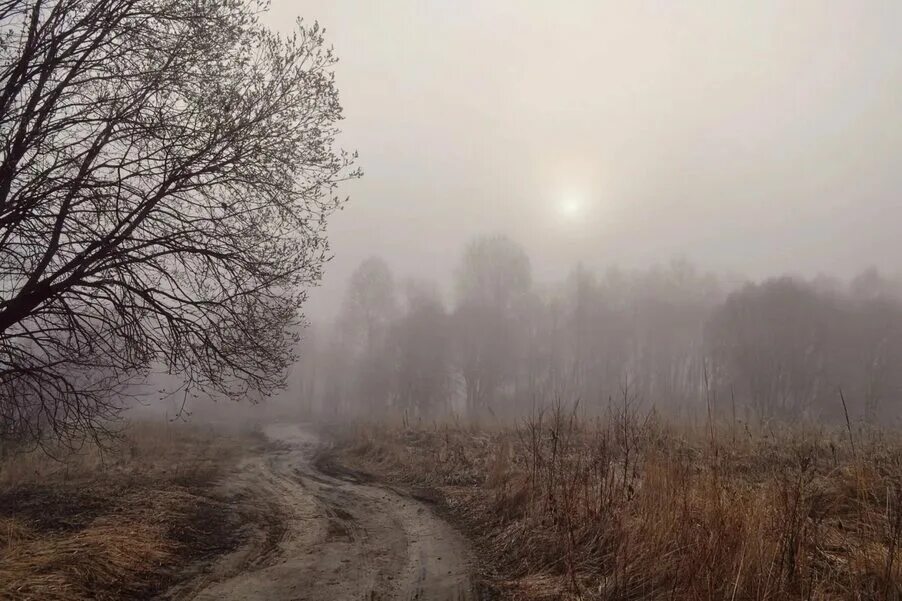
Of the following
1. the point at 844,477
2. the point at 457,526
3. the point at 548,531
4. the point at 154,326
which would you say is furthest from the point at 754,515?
the point at 154,326

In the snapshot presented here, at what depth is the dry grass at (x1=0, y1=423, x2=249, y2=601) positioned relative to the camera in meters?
4.66

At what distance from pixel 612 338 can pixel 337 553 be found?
171ft

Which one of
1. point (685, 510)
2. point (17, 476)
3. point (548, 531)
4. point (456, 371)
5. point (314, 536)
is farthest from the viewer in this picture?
point (456, 371)

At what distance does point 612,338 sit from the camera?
54.7 m

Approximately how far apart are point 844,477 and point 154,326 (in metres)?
9.84

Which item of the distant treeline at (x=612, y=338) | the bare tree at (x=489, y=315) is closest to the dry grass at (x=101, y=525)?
the distant treeline at (x=612, y=338)

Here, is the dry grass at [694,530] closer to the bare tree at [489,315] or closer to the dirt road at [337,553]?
the dirt road at [337,553]

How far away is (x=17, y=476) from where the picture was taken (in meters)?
10.8

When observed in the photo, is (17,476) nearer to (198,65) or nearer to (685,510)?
(198,65)

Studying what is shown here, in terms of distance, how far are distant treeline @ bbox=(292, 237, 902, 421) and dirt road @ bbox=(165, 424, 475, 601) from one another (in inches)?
1208

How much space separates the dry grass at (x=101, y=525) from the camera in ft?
15.3

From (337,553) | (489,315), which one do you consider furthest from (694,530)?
(489,315)

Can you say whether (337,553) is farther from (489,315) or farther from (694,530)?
(489,315)

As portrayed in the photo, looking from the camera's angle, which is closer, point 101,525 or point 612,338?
point 101,525
